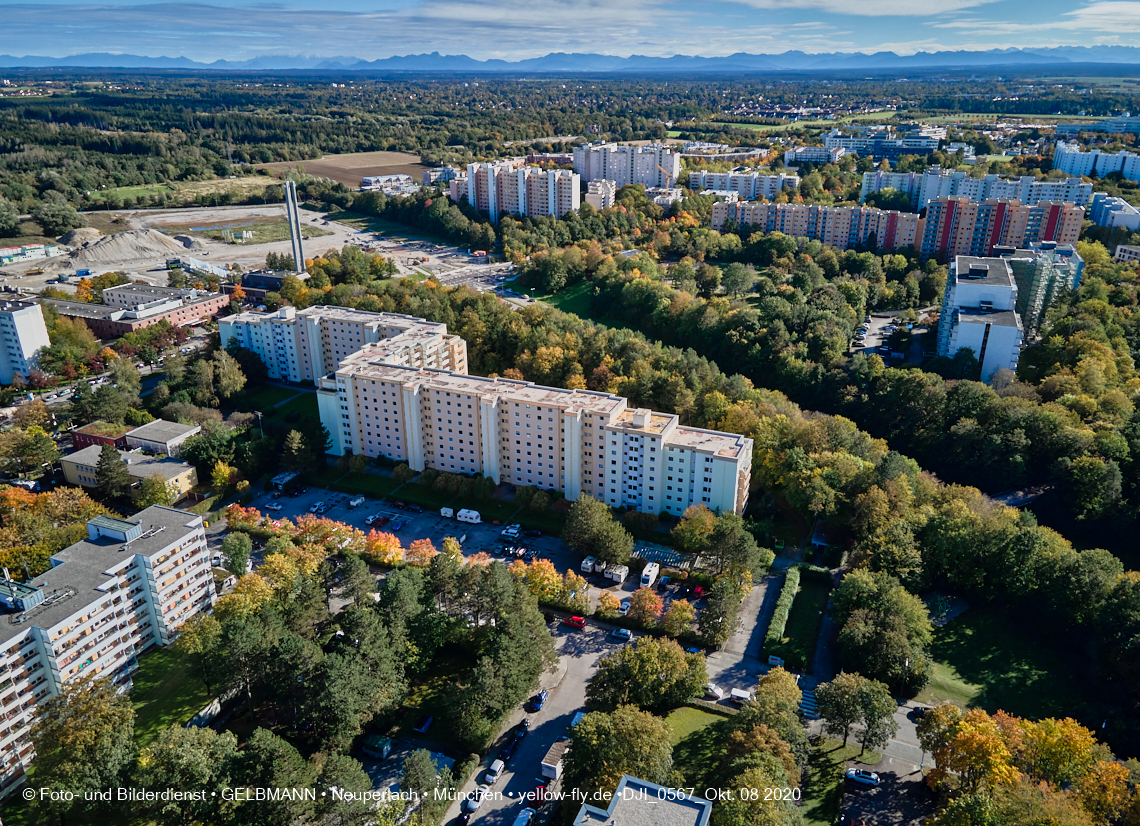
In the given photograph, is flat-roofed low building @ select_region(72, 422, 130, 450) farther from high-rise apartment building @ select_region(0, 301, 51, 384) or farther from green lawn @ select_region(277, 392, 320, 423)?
high-rise apartment building @ select_region(0, 301, 51, 384)

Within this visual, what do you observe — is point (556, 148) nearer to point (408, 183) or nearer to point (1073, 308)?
point (408, 183)

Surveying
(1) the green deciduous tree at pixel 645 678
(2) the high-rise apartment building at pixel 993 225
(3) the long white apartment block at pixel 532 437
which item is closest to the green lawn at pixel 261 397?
(3) the long white apartment block at pixel 532 437

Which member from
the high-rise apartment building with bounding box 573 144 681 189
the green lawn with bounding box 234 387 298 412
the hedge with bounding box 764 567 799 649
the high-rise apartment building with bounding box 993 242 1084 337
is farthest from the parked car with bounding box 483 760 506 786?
the high-rise apartment building with bounding box 573 144 681 189

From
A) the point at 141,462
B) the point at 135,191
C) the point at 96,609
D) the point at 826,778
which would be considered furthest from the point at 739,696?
the point at 135,191

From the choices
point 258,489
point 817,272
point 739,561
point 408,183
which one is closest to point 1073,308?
point 817,272

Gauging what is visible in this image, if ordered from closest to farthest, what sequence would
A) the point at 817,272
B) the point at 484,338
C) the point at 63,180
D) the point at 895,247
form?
1. the point at 484,338
2. the point at 817,272
3. the point at 895,247
4. the point at 63,180

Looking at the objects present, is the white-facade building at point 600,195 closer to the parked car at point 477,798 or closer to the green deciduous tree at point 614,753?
the green deciduous tree at point 614,753
